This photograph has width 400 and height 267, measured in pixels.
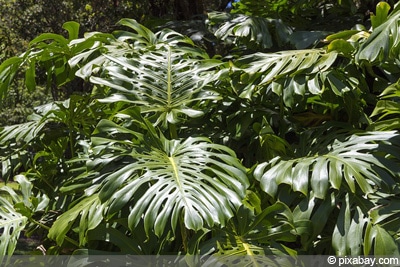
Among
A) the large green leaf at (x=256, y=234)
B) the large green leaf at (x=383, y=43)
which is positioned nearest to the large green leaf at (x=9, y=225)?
the large green leaf at (x=256, y=234)

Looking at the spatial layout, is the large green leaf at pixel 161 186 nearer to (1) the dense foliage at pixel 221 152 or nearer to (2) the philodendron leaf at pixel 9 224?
(1) the dense foliage at pixel 221 152

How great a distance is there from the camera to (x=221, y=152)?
1920 millimetres

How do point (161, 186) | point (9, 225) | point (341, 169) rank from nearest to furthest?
point (161, 186) → point (341, 169) → point (9, 225)

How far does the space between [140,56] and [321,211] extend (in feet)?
3.35

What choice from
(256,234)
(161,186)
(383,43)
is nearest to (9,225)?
(161,186)

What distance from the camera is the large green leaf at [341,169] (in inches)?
60.2

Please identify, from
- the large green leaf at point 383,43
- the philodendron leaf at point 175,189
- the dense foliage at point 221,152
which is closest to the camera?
the philodendron leaf at point 175,189

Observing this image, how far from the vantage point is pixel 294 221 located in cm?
158

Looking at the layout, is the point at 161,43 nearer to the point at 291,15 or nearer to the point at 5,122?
the point at 291,15

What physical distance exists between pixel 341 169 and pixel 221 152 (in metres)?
0.48

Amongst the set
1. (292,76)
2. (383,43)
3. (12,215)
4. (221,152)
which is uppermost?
(383,43)

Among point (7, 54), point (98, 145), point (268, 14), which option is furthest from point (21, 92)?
point (98, 145)

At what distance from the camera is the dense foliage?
4.97 feet

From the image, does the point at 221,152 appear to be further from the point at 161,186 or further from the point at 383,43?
the point at 383,43
